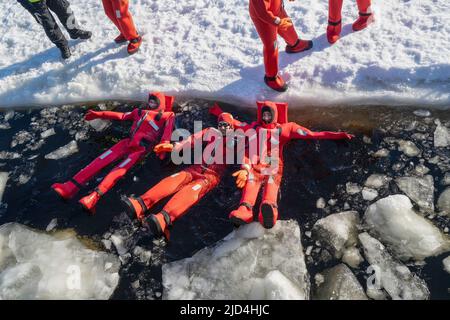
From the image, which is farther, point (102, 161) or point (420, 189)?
point (102, 161)

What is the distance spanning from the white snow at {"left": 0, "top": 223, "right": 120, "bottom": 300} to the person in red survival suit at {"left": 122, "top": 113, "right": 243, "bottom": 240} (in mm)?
609

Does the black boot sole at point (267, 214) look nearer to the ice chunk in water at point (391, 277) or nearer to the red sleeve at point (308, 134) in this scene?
the ice chunk in water at point (391, 277)

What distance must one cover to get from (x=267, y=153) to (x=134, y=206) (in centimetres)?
164

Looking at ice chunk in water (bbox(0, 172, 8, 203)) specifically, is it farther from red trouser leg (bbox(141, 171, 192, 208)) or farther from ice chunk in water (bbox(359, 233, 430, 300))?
ice chunk in water (bbox(359, 233, 430, 300))

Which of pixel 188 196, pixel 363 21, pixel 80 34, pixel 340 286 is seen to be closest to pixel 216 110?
pixel 188 196

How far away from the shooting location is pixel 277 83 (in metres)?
5.48

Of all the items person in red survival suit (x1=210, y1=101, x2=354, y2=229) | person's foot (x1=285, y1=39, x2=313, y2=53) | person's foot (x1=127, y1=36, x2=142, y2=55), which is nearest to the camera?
person in red survival suit (x1=210, y1=101, x2=354, y2=229)

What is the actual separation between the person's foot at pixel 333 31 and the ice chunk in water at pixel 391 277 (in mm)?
3087

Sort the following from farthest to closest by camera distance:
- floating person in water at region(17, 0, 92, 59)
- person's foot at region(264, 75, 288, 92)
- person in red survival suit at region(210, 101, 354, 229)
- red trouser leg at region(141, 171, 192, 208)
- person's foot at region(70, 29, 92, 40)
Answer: person's foot at region(70, 29, 92, 40) < floating person in water at region(17, 0, 92, 59) < person's foot at region(264, 75, 288, 92) < red trouser leg at region(141, 171, 192, 208) < person in red survival suit at region(210, 101, 354, 229)

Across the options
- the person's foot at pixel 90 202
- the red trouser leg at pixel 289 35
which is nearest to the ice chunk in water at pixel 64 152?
the person's foot at pixel 90 202

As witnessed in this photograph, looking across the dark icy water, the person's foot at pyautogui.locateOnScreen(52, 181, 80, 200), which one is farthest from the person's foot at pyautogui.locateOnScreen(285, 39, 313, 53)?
the person's foot at pyautogui.locateOnScreen(52, 181, 80, 200)

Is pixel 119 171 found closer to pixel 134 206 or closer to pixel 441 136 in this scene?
→ pixel 134 206

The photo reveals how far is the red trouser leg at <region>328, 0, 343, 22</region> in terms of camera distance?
5.50 m

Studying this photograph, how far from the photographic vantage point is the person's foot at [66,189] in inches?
191
